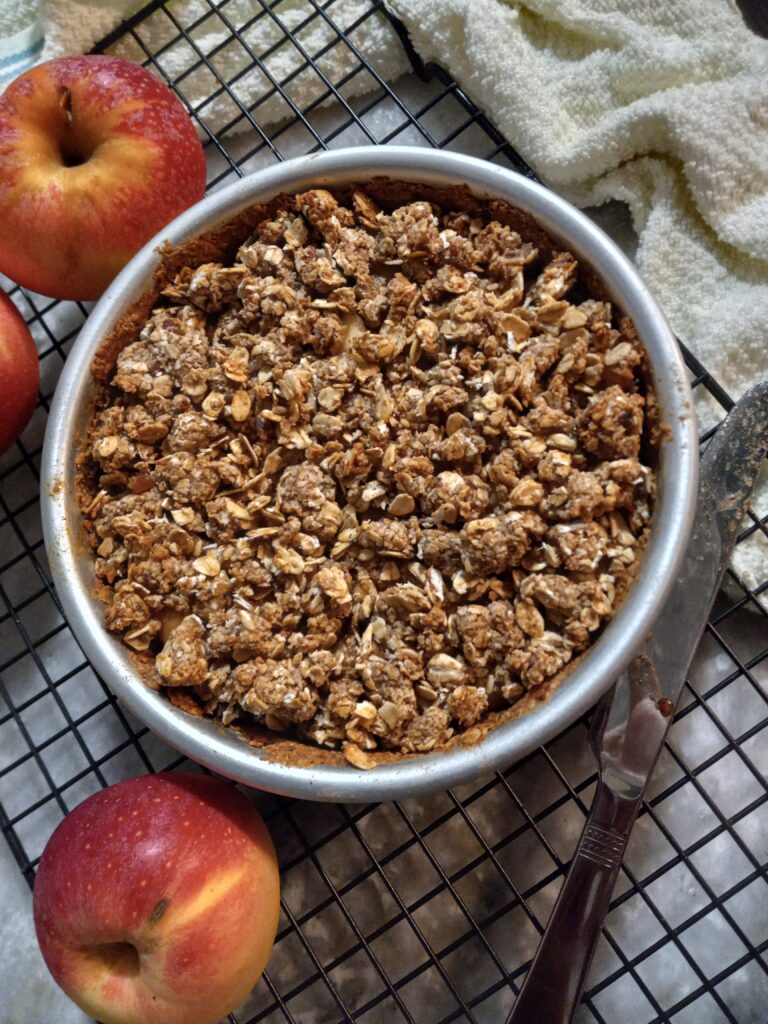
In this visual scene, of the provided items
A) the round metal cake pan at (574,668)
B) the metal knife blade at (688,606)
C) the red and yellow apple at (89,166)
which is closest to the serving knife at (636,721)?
the metal knife blade at (688,606)

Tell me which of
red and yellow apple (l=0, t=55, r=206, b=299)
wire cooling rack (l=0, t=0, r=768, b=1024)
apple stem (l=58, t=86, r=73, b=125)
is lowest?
wire cooling rack (l=0, t=0, r=768, b=1024)

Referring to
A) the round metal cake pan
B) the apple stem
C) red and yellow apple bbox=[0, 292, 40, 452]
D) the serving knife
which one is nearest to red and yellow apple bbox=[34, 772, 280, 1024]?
the round metal cake pan

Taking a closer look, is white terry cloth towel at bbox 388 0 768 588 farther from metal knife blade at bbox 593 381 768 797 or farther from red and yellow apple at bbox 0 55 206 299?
red and yellow apple at bbox 0 55 206 299

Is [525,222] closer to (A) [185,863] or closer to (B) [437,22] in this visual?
(B) [437,22]

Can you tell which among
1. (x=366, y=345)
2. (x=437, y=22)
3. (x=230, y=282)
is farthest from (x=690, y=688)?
(x=437, y=22)

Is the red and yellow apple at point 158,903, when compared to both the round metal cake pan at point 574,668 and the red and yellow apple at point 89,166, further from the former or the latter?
the red and yellow apple at point 89,166

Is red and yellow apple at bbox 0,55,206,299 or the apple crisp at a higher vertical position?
red and yellow apple at bbox 0,55,206,299

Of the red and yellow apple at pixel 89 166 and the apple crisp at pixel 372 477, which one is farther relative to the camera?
the red and yellow apple at pixel 89 166
